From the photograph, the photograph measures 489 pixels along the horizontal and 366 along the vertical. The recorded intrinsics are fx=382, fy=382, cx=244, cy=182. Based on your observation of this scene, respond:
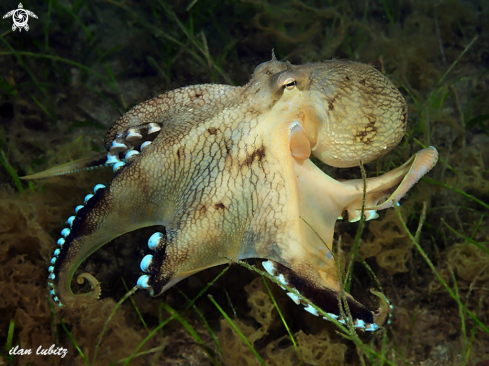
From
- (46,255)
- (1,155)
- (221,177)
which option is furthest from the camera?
(1,155)

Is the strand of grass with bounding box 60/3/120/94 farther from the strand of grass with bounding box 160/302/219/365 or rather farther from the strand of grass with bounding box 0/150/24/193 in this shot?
the strand of grass with bounding box 160/302/219/365

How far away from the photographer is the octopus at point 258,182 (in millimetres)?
1999

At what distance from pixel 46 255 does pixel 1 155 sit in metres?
1.47

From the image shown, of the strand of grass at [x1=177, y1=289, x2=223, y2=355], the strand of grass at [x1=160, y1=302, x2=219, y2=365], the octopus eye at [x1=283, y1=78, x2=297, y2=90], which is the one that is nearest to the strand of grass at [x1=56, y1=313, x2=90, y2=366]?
the strand of grass at [x1=160, y1=302, x2=219, y2=365]

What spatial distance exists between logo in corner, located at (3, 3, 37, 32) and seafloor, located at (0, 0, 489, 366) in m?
0.09

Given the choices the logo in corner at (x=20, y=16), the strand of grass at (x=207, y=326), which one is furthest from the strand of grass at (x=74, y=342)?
the logo in corner at (x=20, y=16)

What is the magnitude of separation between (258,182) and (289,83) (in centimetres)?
57

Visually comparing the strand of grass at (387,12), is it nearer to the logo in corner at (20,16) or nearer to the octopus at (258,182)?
the octopus at (258,182)

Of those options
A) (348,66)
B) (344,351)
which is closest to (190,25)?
(348,66)

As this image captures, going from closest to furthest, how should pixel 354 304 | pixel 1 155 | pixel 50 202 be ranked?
pixel 354 304 < pixel 50 202 < pixel 1 155

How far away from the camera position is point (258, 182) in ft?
6.68

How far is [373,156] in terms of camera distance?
2.31 m

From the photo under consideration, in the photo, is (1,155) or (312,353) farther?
(1,155)

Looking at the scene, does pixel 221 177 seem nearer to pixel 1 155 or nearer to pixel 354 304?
pixel 354 304
